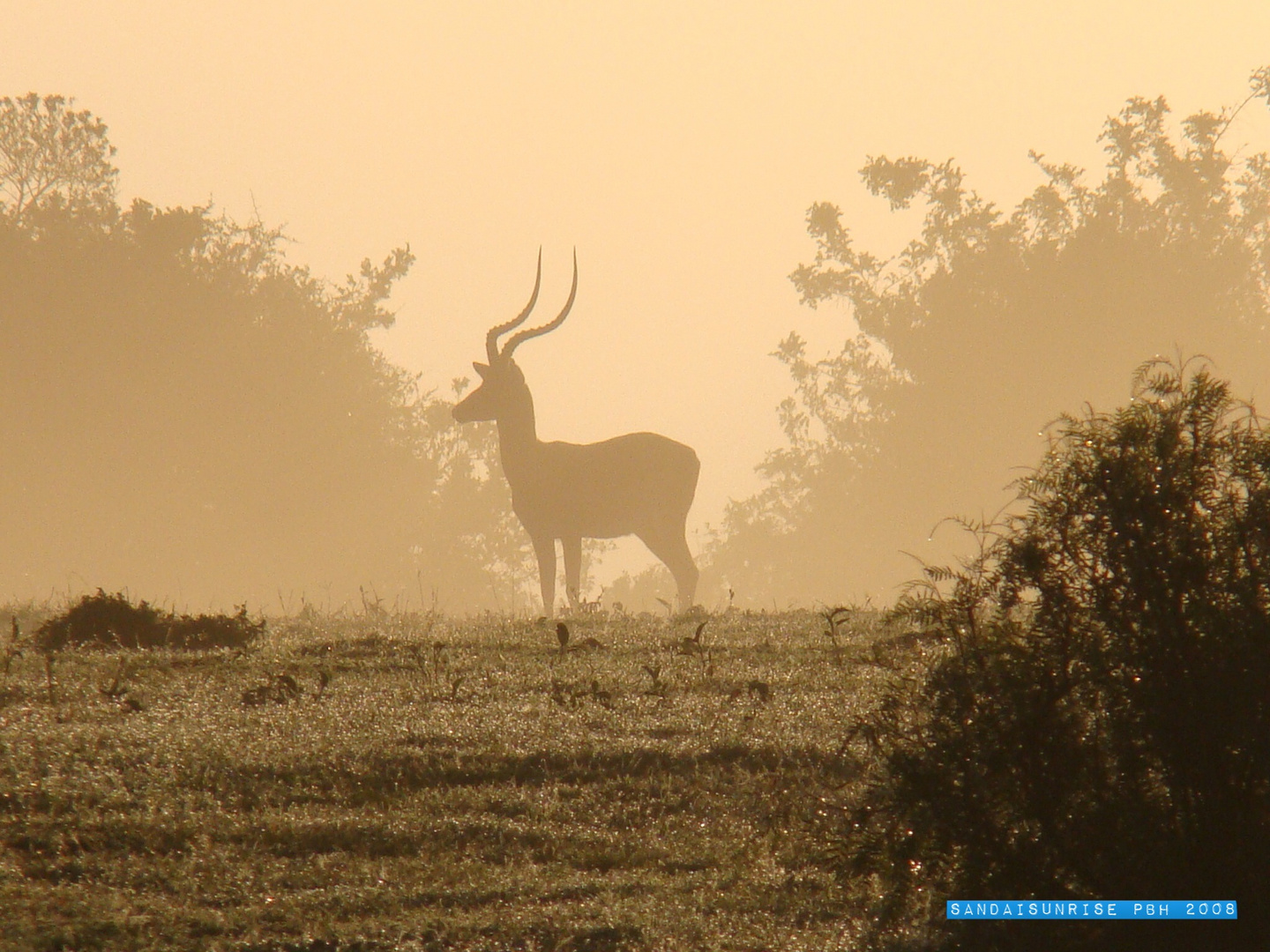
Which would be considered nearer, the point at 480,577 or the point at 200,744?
the point at 200,744

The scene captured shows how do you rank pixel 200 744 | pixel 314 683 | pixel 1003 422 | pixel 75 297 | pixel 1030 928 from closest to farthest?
pixel 1030 928, pixel 200 744, pixel 314 683, pixel 75 297, pixel 1003 422

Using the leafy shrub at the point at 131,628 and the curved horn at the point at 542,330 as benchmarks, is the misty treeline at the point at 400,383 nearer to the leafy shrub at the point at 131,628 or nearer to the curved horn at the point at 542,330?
the curved horn at the point at 542,330

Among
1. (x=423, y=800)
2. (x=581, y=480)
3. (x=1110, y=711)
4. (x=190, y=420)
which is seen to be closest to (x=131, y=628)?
(x=423, y=800)

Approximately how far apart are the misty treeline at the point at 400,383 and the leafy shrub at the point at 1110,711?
36.0 metres

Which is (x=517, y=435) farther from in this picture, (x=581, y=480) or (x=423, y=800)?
(x=423, y=800)

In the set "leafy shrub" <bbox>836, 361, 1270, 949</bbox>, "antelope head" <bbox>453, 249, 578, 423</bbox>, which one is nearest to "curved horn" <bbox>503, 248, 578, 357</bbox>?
"antelope head" <bbox>453, 249, 578, 423</bbox>

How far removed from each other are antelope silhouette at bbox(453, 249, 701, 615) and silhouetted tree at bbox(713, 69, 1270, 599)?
22077 mm

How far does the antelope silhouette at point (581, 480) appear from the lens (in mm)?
20516

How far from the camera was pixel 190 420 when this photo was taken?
4262 centimetres

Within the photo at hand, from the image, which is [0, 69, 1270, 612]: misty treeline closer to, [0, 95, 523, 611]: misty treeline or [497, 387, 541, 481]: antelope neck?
[0, 95, 523, 611]: misty treeline

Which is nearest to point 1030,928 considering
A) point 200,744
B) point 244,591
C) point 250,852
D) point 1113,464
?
point 1113,464

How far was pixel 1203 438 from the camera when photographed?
5316 millimetres

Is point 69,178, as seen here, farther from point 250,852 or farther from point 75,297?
point 250,852

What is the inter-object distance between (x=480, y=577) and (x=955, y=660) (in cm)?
4089
